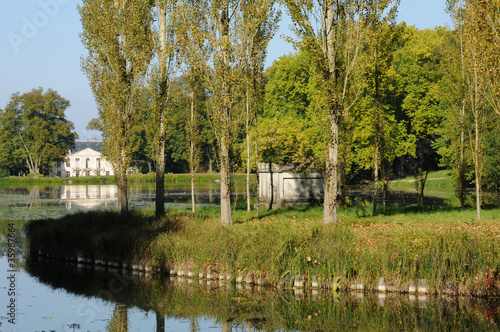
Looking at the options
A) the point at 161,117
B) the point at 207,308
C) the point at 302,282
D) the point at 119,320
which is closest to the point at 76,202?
the point at 161,117

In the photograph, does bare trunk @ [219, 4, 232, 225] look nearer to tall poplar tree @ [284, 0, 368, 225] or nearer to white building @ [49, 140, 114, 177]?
tall poplar tree @ [284, 0, 368, 225]

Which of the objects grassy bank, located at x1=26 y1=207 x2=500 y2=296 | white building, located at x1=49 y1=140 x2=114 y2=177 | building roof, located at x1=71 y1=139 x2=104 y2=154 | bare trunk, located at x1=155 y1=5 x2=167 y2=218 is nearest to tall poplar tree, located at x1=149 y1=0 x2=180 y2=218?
bare trunk, located at x1=155 y1=5 x2=167 y2=218

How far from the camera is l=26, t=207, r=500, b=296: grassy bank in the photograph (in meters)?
11.9

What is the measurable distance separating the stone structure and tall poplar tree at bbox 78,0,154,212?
23.1 feet

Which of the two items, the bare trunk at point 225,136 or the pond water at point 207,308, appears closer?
the pond water at point 207,308

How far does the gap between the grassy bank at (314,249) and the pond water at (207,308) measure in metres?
0.51

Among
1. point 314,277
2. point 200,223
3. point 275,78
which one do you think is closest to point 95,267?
point 200,223

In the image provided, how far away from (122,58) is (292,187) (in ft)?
32.2

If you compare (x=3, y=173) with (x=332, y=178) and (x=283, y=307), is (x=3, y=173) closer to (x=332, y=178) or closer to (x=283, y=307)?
(x=332, y=178)

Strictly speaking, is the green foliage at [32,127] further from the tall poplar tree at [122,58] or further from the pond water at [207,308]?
the pond water at [207,308]

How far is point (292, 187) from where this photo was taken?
1020 inches

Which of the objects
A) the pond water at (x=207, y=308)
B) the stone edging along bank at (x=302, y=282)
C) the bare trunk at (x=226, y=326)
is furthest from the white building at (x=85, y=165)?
the bare trunk at (x=226, y=326)

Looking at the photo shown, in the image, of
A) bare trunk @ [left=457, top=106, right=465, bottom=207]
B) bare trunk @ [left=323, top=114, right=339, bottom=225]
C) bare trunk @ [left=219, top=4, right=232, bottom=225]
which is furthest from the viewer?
bare trunk @ [left=457, top=106, right=465, bottom=207]

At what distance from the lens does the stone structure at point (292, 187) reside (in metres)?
25.9
